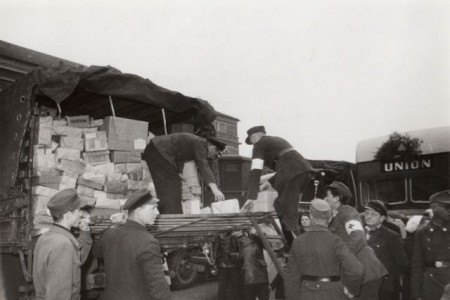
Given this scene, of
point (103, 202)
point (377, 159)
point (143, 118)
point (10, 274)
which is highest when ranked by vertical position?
point (143, 118)

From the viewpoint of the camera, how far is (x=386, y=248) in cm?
551

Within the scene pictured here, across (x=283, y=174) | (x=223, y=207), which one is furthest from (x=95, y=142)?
(x=283, y=174)

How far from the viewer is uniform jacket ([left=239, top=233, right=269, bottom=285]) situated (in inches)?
239

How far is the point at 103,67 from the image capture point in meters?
5.16

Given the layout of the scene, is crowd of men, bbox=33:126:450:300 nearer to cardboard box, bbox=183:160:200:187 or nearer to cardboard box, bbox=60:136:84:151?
cardboard box, bbox=183:160:200:187

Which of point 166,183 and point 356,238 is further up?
point 166,183

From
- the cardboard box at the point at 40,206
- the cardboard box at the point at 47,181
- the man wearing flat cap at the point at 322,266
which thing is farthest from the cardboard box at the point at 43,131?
the man wearing flat cap at the point at 322,266

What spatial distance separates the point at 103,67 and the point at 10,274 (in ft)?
8.95

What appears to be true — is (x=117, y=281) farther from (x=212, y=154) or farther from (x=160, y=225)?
(x=212, y=154)

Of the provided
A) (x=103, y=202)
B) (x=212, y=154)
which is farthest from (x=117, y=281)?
(x=212, y=154)

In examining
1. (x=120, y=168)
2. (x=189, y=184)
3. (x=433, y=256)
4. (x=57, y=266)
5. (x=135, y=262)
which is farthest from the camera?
(x=189, y=184)

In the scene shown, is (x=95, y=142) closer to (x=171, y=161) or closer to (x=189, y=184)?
(x=171, y=161)

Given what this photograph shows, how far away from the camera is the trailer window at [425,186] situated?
25.2 ft

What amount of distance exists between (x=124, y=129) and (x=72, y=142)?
708 millimetres
